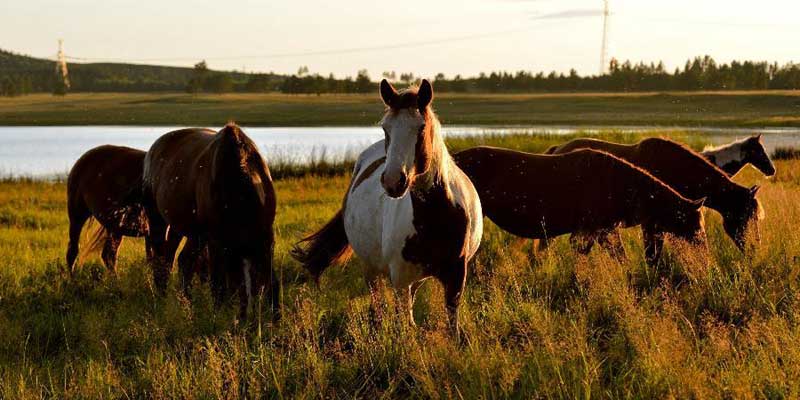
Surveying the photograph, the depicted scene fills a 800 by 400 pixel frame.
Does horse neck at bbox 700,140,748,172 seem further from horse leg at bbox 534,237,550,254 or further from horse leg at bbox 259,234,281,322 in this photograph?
horse leg at bbox 259,234,281,322

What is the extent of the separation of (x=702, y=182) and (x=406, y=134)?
18.2 feet

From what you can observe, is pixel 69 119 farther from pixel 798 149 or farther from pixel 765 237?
pixel 765 237

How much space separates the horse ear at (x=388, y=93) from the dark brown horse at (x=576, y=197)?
3440 mm

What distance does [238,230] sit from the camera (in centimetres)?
575

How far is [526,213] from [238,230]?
325cm

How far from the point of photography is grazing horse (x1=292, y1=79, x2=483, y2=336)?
4180 mm

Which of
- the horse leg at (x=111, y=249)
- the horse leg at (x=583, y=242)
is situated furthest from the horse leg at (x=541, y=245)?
the horse leg at (x=111, y=249)

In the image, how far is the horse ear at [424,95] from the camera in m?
4.19

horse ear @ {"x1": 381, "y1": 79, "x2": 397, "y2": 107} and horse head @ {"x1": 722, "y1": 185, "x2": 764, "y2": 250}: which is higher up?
horse ear @ {"x1": 381, "y1": 79, "x2": 397, "y2": 107}

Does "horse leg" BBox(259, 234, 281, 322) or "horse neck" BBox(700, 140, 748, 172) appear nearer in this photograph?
"horse leg" BBox(259, 234, 281, 322)

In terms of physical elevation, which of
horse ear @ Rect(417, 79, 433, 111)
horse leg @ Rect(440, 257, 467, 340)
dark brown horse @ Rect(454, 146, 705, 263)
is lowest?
horse leg @ Rect(440, 257, 467, 340)

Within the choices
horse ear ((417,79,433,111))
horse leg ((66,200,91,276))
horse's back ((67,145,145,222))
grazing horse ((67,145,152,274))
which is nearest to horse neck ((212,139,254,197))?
horse ear ((417,79,433,111))

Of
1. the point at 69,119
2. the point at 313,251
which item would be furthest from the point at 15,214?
the point at 69,119

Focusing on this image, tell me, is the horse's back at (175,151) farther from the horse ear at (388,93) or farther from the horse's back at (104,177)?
the horse ear at (388,93)
